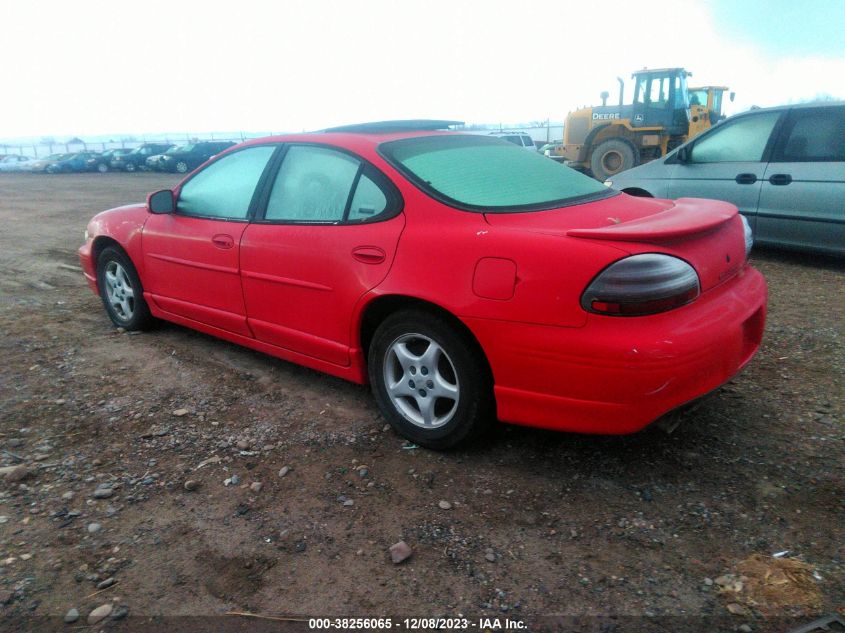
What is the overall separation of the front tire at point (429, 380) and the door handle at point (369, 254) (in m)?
0.27

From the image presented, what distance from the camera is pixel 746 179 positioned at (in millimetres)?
6453

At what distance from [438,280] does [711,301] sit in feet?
3.72

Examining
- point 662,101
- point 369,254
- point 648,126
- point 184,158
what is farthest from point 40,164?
point 369,254

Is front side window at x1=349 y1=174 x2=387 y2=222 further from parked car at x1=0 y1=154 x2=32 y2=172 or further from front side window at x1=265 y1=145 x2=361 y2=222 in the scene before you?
parked car at x1=0 y1=154 x2=32 y2=172

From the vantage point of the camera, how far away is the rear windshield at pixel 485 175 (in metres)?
2.96

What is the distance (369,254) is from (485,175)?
0.72 meters

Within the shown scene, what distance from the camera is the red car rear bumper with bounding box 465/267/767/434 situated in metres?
2.39

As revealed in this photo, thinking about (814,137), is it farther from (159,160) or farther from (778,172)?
(159,160)

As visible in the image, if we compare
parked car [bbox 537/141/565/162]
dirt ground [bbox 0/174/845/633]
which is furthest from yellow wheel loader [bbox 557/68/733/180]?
dirt ground [bbox 0/174/845/633]

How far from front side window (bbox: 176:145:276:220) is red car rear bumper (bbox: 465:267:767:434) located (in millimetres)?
1849

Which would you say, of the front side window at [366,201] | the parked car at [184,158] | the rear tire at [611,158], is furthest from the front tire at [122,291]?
the parked car at [184,158]

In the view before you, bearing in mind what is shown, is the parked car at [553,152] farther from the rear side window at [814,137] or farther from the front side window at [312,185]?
the front side window at [312,185]

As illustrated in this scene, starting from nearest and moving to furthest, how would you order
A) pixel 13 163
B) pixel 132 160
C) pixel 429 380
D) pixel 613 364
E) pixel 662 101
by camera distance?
1. pixel 613 364
2. pixel 429 380
3. pixel 662 101
4. pixel 132 160
5. pixel 13 163

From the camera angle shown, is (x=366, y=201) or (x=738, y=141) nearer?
(x=366, y=201)
